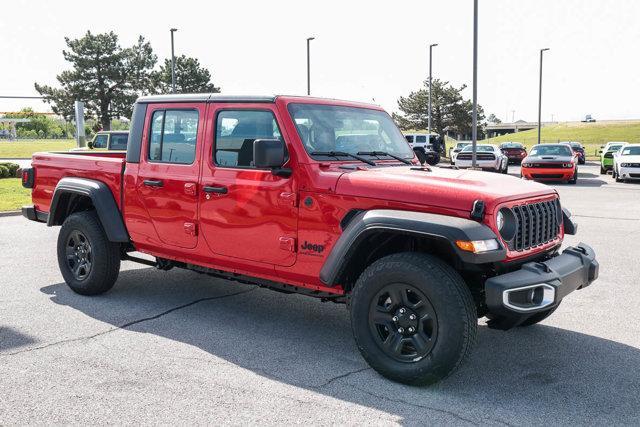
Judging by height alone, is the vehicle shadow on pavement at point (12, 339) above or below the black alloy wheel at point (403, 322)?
below

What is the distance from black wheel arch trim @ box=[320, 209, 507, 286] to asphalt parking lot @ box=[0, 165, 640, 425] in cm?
76

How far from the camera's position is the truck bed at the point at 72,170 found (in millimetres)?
5891

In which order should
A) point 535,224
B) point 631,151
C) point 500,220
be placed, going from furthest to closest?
1. point 631,151
2. point 535,224
3. point 500,220

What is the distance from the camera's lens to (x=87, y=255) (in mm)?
6176

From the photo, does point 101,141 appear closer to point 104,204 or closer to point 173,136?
point 104,204

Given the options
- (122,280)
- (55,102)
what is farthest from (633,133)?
(122,280)

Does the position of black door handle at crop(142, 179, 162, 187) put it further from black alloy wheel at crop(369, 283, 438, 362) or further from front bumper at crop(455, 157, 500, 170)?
front bumper at crop(455, 157, 500, 170)

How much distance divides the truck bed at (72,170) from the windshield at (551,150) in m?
18.9

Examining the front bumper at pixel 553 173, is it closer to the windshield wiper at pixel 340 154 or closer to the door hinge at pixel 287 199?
the windshield wiper at pixel 340 154

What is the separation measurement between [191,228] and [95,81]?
64.5 metres

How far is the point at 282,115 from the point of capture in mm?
4770

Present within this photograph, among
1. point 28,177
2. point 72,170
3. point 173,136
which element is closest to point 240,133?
point 173,136

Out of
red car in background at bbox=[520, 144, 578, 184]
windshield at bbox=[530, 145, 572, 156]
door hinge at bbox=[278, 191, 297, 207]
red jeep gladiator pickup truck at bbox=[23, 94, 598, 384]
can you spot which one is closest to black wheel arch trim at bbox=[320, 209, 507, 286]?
red jeep gladiator pickup truck at bbox=[23, 94, 598, 384]

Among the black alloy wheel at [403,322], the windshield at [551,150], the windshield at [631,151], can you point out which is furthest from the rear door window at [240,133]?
the windshield at [631,151]
